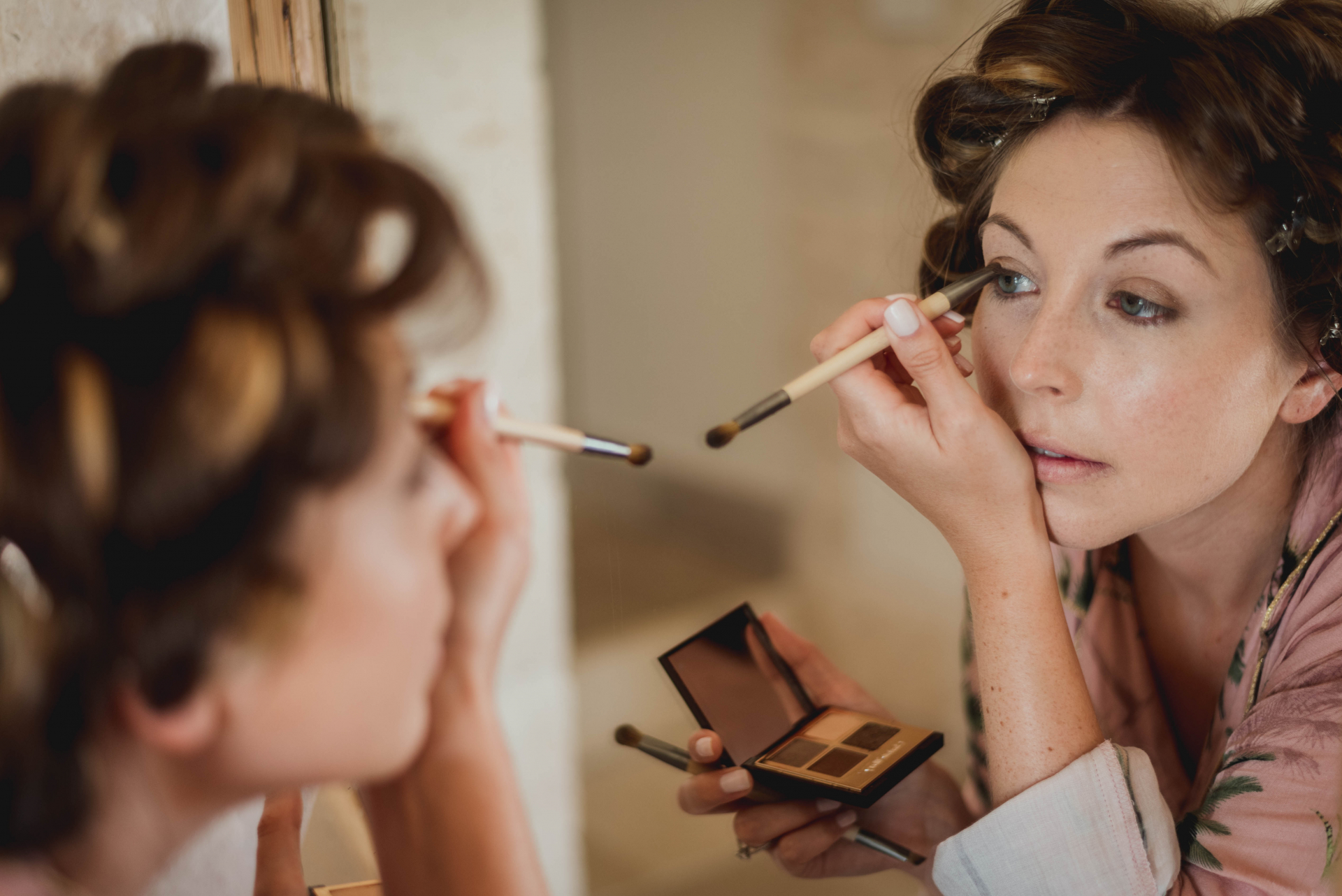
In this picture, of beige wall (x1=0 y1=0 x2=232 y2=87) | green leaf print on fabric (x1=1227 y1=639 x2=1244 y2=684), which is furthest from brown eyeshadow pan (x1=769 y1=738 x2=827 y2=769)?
beige wall (x1=0 y1=0 x2=232 y2=87)

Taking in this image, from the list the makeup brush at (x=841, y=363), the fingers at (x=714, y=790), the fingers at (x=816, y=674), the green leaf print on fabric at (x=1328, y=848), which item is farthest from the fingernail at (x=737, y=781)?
the green leaf print on fabric at (x=1328, y=848)

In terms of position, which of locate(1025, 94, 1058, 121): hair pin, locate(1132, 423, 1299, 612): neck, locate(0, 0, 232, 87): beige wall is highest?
locate(0, 0, 232, 87): beige wall

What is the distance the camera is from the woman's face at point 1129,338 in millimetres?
606

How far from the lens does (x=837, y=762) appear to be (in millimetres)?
638

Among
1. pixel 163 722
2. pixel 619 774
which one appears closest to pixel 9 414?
pixel 163 722

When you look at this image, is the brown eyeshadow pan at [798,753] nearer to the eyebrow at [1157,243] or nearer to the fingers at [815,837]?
the fingers at [815,837]

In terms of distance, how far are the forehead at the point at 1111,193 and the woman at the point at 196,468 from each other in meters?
0.41

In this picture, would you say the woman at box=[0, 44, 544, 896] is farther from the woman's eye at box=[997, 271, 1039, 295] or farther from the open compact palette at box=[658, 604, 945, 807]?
the woman's eye at box=[997, 271, 1039, 295]

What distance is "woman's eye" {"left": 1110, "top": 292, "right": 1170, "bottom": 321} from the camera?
616 mm

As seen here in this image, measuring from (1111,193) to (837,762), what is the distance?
0.39m

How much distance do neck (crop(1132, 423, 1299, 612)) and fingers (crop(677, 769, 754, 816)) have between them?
0.40 meters

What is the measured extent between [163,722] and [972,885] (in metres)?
0.48

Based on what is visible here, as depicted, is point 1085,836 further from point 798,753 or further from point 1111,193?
point 1111,193

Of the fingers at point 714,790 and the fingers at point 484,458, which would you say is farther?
the fingers at point 714,790
